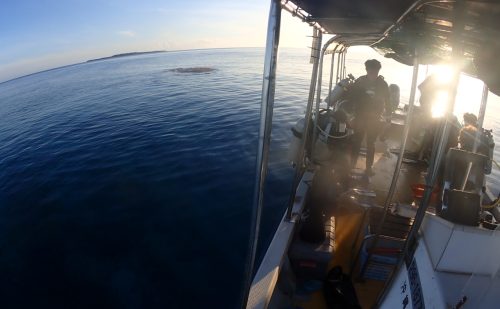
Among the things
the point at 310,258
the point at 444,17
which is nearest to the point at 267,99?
the point at 444,17

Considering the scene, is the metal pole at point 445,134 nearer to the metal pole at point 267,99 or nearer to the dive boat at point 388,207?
the dive boat at point 388,207

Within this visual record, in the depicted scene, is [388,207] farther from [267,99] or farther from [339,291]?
[267,99]

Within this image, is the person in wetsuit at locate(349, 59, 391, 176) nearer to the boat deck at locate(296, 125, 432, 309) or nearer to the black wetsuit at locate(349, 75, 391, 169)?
the black wetsuit at locate(349, 75, 391, 169)

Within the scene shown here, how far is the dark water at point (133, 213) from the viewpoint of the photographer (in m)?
6.25

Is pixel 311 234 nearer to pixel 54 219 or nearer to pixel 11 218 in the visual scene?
pixel 54 219

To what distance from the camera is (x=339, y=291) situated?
404 cm

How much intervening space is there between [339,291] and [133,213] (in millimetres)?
6892

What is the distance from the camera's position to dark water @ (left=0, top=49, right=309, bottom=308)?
6254 mm

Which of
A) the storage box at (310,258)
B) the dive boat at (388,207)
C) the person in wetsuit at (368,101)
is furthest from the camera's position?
the person in wetsuit at (368,101)

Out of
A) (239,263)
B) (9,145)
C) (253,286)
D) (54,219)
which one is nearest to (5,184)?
(54,219)

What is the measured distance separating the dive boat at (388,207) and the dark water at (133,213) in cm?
259

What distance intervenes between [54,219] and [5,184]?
5.77 meters

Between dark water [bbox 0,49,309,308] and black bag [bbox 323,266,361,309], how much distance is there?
2514 mm

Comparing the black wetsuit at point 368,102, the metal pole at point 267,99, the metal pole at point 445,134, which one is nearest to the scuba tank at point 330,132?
the black wetsuit at point 368,102
